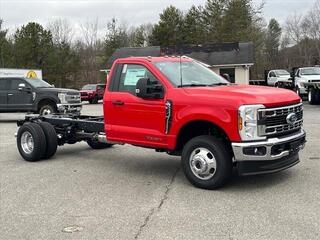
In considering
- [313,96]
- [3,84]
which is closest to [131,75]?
[3,84]

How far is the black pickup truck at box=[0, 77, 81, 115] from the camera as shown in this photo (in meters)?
19.3

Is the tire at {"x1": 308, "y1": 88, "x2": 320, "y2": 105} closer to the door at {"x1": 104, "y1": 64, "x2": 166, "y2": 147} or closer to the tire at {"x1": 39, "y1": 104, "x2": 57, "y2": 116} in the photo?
the tire at {"x1": 39, "y1": 104, "x2": 57, "y2": 116}

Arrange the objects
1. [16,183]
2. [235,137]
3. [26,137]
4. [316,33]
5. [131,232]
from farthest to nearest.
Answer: [316,33]
[26,137]
[16,183]
[235,137]
[131,232]

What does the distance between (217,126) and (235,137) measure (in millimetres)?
453

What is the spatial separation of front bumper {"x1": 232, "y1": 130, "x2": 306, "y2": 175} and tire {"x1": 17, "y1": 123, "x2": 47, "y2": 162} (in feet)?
14.4

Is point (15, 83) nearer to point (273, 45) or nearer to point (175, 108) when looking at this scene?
point (175, 108)

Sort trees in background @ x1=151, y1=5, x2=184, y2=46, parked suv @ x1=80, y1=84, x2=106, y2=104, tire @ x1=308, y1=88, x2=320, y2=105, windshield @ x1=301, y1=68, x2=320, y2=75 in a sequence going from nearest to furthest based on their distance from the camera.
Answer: tire @ x1=308, y1=88, x2=320, y2=105, windshield @ x1=301, y1=68, x2=320, y2=75, parked suv @ x1=80, y1=84, x2=106, y2=104, trees in background @ x1=151, y1=5, x2=184, y2=46

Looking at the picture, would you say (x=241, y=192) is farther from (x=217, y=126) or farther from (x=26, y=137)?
(x=26, y=137)

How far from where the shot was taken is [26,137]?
9.98 m

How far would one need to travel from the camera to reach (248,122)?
6.55 meters

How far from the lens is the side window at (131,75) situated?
7943 millimetres

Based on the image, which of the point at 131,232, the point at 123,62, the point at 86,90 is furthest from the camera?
the point at 86,90

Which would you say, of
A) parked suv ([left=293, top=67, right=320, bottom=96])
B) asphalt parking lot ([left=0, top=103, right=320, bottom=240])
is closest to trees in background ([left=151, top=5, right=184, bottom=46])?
parked suv ([left=293, top=67, right=320, bottom=96])

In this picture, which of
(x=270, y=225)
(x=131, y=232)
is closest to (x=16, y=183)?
(x=131, y=232)
